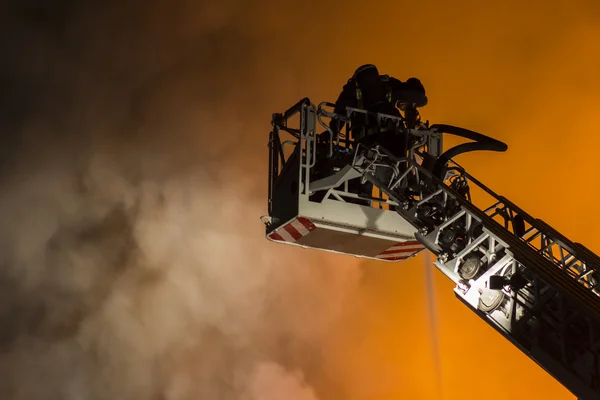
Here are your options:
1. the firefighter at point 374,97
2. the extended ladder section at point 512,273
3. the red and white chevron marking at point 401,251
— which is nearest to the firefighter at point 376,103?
the firefighter at point 374,97

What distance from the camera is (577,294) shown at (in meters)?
4.83

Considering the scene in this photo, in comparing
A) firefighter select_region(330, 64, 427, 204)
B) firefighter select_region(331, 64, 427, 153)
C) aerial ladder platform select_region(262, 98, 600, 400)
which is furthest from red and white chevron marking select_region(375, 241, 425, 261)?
firefighter select_region(331, 64, 427, 153)

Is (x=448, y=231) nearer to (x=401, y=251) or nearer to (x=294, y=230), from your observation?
(x=401, y=251)

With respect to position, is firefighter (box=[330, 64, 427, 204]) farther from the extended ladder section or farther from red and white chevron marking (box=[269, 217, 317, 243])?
red and white chevron marking (box=[269, 217, 317, 243])

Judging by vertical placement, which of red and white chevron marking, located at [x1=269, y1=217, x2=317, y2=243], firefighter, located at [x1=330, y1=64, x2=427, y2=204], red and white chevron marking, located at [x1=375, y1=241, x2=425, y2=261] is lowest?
red and white chevron marking, located at [x1=375, y1=241, x2=425, y2=261]

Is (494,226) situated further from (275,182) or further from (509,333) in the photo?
(275,182)

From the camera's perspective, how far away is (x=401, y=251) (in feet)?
26.1

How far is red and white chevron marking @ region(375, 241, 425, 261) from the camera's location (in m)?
7.78

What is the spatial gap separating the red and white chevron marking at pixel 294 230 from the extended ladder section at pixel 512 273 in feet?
2.59

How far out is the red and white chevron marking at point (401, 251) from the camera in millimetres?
7777

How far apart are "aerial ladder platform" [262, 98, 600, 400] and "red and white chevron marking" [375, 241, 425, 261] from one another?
12 mm

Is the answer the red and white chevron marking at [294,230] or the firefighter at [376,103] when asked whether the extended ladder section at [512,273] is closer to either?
the firefighter at [376,103]

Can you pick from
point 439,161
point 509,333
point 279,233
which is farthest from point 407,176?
point 509,333

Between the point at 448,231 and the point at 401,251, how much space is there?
170 centimetres
